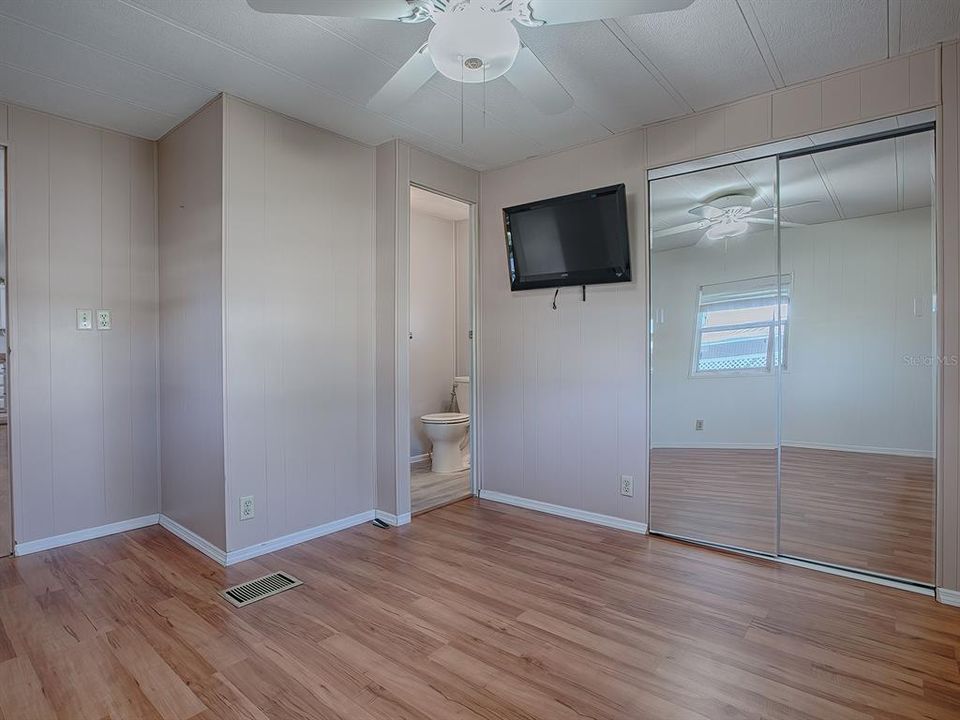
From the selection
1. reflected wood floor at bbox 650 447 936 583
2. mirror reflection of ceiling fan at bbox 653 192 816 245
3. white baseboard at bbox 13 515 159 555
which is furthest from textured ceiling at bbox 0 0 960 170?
white baseboard at bbox 13 515 159 555

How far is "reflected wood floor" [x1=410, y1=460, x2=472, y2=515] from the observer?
376 centimetres

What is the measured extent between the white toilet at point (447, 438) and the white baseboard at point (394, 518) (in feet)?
4.04

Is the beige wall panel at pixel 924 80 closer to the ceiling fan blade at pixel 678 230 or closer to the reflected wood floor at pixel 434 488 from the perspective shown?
the ceiling fan blade at pixel 678 230

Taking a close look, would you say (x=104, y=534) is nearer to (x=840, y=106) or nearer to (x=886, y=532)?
(x=886, y=532)

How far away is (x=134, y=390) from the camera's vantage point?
10.5ft

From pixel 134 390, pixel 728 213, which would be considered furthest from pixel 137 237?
pixel 728 213

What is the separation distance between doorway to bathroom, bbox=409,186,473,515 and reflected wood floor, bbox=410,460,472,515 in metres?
0.02

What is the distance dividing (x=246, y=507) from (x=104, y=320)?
140 cm

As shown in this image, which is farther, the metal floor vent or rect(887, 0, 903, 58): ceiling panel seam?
the metal floor vent

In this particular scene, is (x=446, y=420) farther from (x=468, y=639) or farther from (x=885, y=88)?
(x=885, y=88)

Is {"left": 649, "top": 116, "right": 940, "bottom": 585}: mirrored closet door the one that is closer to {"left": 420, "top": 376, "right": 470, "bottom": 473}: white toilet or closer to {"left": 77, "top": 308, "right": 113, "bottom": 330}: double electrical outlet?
{"left": 420, "top": 376, "right": 470, "bottom": 473}: white toilet

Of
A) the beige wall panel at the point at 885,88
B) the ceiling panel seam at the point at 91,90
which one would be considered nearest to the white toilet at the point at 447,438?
the ceiling panel seam at the point at 91,90

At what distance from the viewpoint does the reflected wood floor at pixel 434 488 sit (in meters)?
3.76

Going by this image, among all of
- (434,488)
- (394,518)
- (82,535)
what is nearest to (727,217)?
(394,518)
